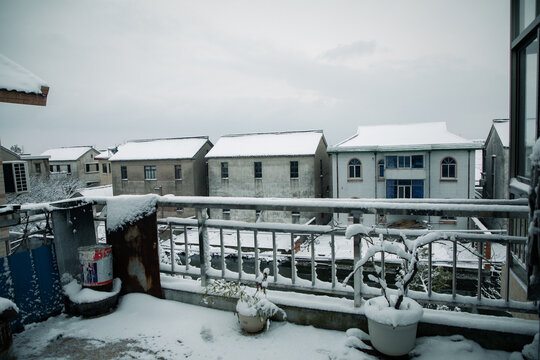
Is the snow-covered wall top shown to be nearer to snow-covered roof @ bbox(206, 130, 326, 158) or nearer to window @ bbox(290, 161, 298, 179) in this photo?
snow-covered roof @ bbox(206, 130, 326, 158)

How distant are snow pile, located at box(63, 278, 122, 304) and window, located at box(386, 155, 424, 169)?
71.5ft

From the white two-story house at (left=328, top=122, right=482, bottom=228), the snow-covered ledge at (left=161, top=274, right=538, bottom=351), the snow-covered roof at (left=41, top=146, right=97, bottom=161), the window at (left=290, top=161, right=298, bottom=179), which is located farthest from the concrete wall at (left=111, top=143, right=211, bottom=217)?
the snow-covered ledge at (left=161, top=274, right=538, bottom=351)

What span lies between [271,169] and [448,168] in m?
13.4

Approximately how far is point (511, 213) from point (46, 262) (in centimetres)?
441

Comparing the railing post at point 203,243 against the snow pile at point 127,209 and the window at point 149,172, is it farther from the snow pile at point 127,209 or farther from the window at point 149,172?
the window at point 149,172

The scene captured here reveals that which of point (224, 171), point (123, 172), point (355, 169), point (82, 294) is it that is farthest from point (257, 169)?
point (82, 294)

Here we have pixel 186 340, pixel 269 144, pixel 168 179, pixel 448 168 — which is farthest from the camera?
pixel 168 179

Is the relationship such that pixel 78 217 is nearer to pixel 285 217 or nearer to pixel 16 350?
pixel 16 350

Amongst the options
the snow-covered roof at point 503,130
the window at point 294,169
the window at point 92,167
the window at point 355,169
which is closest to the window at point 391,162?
the window at point 355,169

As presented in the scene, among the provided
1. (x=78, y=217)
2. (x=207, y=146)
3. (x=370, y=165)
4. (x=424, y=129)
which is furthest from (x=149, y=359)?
(x=207, y=146)

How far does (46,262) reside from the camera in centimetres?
315

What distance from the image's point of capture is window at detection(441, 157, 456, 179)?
20.9 meters

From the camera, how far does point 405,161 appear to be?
71.3 feet

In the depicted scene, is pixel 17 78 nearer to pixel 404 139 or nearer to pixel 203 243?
pixel 203 243
